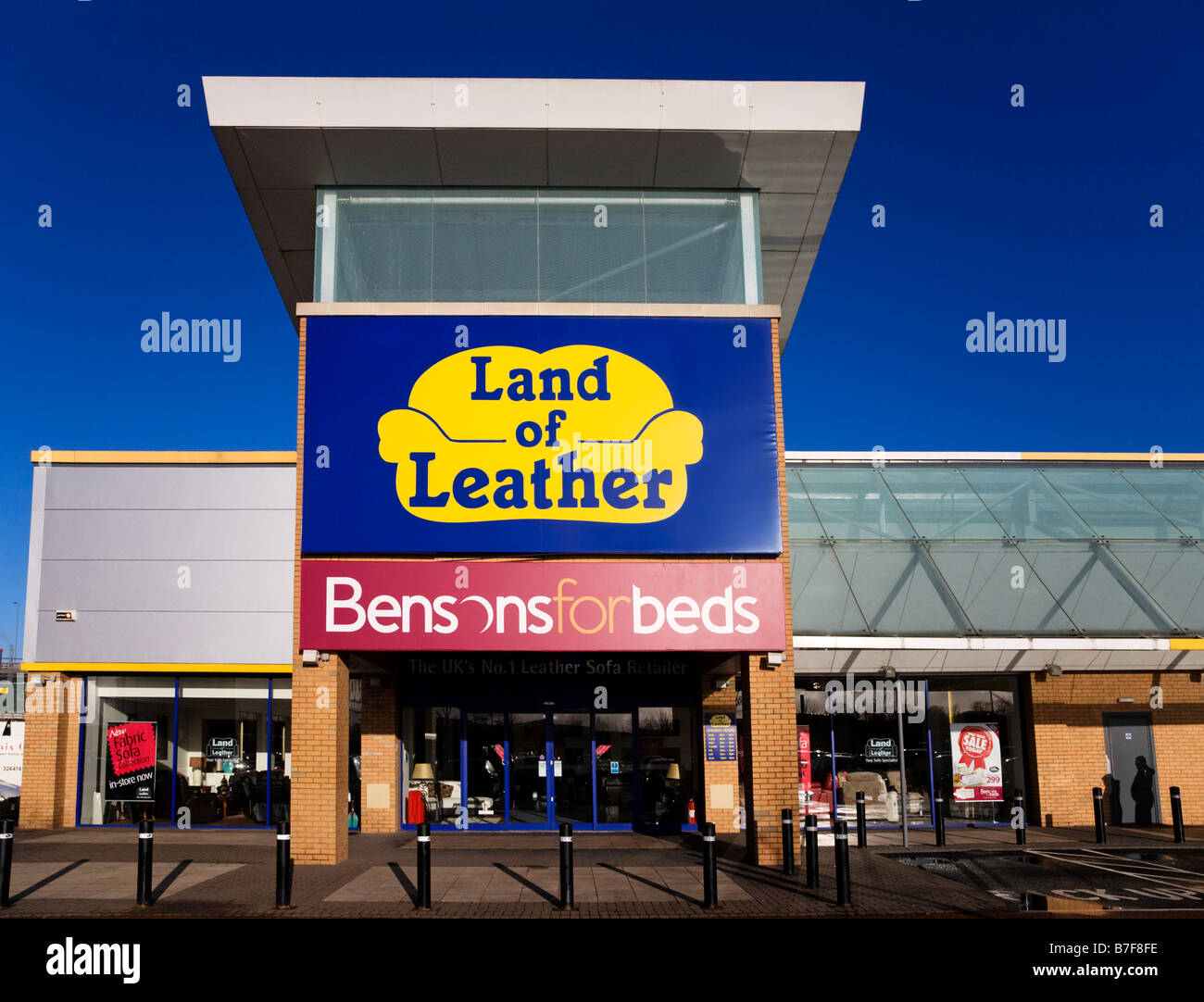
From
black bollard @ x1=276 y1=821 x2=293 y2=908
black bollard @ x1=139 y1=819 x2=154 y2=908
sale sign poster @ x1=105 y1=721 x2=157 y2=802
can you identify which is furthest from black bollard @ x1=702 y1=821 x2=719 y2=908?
sale sign poster @ x1=105 y1=721 x2=157 y2=802

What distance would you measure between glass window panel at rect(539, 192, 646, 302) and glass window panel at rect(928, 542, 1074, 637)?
8.78m

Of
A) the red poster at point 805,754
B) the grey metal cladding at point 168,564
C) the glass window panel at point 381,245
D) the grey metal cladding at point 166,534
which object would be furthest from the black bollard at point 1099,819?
the grey metal cladding at point 166,534

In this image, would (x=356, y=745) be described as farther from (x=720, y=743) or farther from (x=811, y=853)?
(x=811, y=853)

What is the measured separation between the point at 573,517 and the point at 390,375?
3465 millimetres

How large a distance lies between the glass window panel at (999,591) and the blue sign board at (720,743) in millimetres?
5062

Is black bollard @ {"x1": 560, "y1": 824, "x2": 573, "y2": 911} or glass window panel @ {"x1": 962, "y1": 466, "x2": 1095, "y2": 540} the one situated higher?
glass window panel @ {"x1": 962, "y1": 466, "x2": 1095, "y2": 540}

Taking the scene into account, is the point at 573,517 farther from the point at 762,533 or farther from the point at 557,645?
the point at 762,533

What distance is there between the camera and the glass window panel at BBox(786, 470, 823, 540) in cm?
2139

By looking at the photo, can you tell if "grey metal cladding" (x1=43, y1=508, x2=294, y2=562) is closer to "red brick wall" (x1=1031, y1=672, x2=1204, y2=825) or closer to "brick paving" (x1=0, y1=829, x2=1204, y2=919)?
"brick paving" (x1=0, y1=829, x2=1204, y2=919)

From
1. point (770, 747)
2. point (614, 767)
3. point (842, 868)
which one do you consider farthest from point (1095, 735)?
point (842, 868)

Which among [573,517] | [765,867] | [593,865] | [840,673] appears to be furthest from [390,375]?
[840,673]

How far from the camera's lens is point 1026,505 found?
73.0 feet

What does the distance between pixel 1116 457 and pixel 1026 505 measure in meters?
3.16

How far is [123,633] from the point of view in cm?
1983
